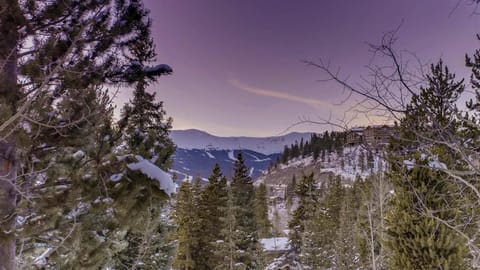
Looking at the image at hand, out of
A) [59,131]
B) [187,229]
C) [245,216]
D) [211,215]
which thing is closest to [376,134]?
[59,131]

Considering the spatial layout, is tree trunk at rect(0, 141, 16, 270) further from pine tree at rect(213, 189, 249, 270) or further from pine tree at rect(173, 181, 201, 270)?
pine tree at rect(173, 181, 201, 270)

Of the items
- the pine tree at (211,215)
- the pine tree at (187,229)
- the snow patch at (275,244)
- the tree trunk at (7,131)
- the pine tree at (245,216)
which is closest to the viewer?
the tree trunk at (7,131)

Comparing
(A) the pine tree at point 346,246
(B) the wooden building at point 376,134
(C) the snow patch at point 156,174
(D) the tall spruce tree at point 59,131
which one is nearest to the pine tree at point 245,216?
(A) the pine tree at point 346,246

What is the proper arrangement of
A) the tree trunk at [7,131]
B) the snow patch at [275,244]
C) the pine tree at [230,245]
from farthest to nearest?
the snow patch at [275,244] < the pine tree at [230,245] < the tree trunk at [7,131]

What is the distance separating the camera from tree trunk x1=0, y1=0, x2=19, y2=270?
3.11m

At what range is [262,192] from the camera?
102 ft

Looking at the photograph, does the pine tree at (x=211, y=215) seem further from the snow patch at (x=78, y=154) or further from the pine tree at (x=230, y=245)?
the snow patch at (x=78, y=154)

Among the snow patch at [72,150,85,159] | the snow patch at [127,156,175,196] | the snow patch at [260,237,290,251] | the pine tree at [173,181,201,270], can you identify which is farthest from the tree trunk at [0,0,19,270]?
the snow patch at [260,237,290,251]

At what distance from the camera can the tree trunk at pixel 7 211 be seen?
10.4 feet

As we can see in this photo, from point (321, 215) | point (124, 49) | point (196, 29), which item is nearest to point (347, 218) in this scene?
point (321, 215)

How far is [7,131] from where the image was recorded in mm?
3029

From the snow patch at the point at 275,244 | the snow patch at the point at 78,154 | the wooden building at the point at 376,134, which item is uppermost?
the wooden building at the point at 376,134

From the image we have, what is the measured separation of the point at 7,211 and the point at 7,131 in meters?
0.92

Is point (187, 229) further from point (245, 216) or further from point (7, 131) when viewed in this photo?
point (7, 131)
